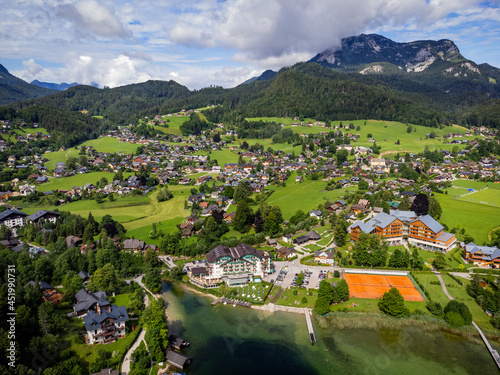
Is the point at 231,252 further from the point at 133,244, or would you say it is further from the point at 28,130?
the point at 28,130

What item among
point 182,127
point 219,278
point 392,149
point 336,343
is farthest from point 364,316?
point 182,127

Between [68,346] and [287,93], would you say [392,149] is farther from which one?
[68,346]

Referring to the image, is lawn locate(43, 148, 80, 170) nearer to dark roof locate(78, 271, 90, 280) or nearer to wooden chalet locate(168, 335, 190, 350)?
dark roof locate(78, 271, 90, 280)

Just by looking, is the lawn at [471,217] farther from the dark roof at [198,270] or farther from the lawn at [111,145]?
the lawn at [111,145]

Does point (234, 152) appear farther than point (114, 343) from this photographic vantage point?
Yes

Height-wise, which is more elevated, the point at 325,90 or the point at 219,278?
the point at 325,90

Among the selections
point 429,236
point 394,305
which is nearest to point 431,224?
point 429,236

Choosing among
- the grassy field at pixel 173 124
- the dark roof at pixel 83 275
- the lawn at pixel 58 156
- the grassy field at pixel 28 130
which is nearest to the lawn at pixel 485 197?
the dark roof at pixel 83 275

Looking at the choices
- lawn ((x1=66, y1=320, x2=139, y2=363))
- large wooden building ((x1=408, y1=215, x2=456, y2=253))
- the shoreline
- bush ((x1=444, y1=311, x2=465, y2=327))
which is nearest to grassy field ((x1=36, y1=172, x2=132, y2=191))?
lawn ((x1=66, y1=320, x2=139, y2=363))
